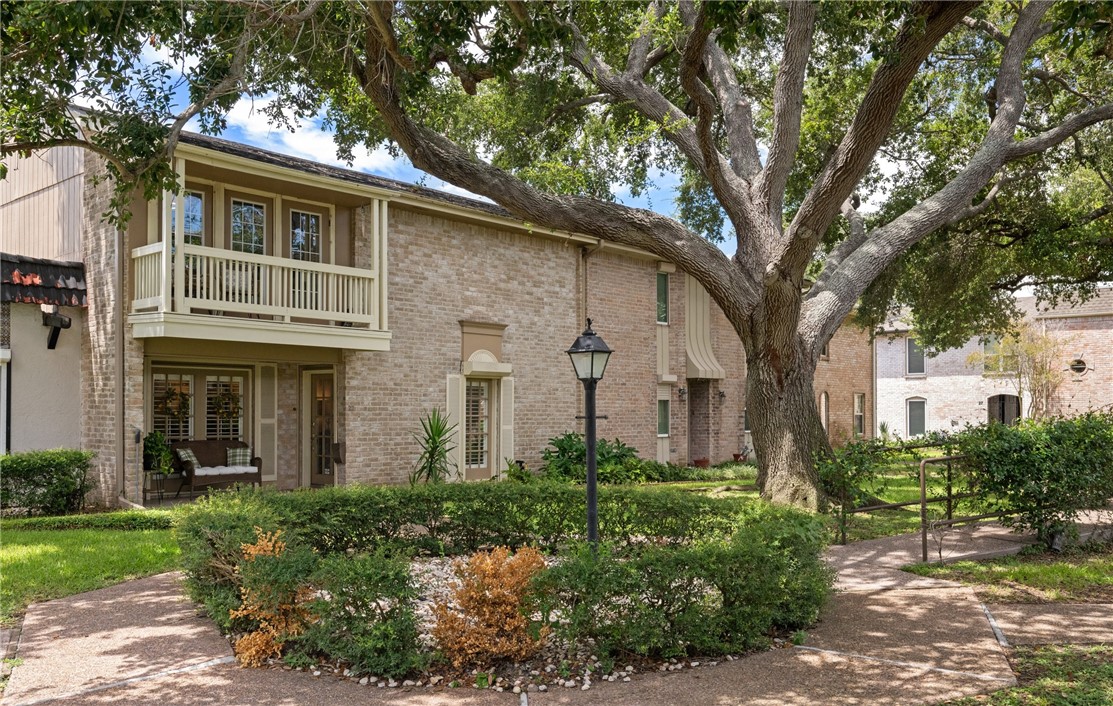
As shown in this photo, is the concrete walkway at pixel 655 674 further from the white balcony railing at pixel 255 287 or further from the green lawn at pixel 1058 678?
the white balcony railing at pixel 255 287

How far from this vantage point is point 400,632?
5.34 m

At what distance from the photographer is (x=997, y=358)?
3291cm

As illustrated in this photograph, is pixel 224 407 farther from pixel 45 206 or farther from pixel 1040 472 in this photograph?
pixel 1040 472

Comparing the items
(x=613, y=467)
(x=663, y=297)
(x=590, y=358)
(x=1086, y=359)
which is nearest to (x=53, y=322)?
(x=590, y=358)

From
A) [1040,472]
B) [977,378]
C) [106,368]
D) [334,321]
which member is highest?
[334,321]

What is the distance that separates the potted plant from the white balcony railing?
91.4 inches

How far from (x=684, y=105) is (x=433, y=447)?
7.97m

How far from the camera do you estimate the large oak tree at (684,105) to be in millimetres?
8594

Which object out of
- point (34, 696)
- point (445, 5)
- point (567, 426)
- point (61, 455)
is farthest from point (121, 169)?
point (567, 426)

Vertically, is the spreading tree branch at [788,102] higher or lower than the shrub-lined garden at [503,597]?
higher

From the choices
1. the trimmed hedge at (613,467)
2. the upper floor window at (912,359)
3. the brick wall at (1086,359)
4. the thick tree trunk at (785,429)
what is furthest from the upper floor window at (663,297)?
the upper floor window at (912,359)

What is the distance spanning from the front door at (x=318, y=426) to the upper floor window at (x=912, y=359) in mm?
29266

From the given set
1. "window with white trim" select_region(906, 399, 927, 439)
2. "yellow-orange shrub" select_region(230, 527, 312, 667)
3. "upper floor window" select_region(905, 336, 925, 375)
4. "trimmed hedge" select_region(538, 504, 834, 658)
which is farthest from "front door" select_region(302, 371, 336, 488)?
"upper floor window" select_region(905, 336, 925, 375)

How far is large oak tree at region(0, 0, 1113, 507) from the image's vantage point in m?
8.59
